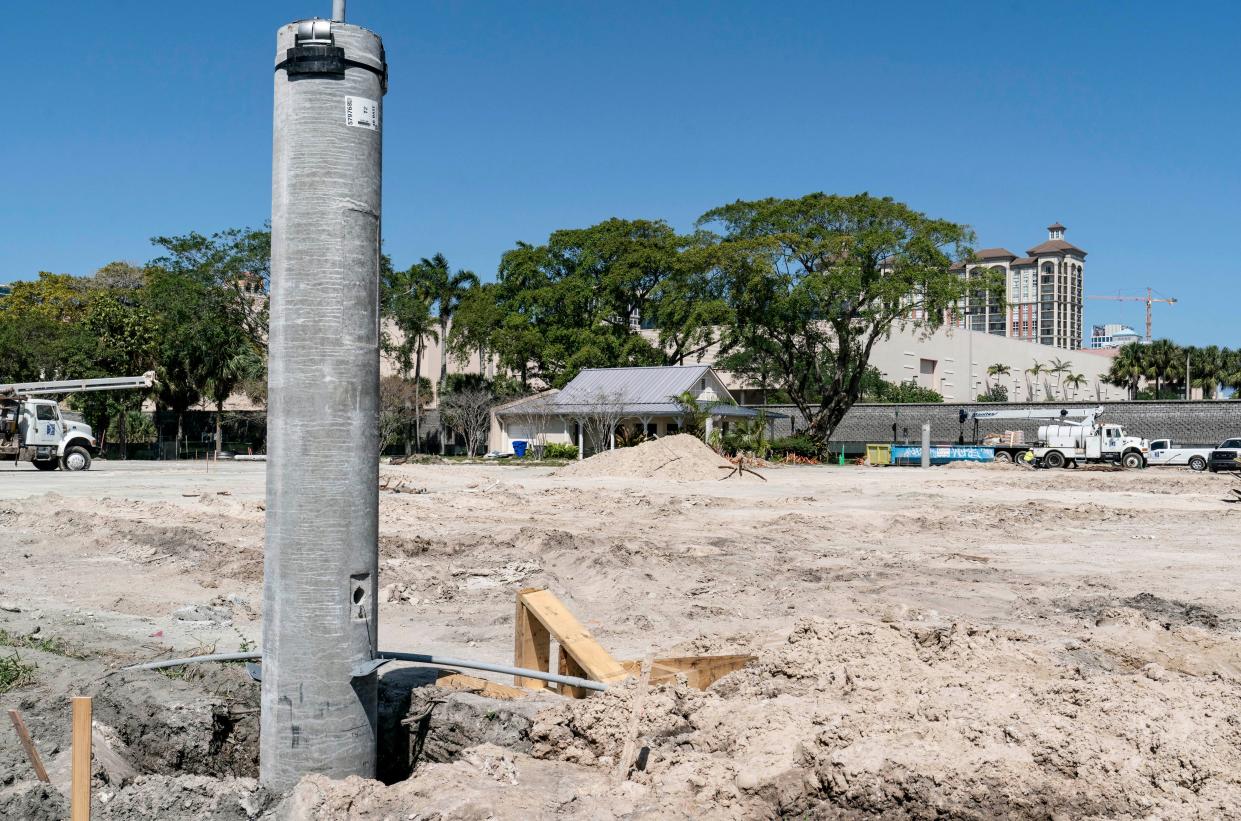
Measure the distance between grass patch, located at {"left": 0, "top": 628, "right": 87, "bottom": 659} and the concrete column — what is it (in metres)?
3.39

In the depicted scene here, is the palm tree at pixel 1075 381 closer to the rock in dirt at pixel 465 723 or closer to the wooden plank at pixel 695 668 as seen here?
the wooden plank at pixel 695 668

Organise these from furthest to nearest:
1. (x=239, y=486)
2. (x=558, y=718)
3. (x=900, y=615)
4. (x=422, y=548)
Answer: (x=239, y=486)
(x=422, y=548)
(x=900, y=615)
(x=558, y=718)

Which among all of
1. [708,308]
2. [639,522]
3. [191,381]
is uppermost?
[708,308]

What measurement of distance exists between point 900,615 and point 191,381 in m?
51.0

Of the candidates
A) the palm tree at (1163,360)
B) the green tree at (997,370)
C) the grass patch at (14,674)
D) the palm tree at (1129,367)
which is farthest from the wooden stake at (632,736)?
the palm tree at (1129,367)

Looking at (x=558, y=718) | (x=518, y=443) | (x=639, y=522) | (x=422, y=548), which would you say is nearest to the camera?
(x=558, y=718)

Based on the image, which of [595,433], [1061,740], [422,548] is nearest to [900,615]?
[1061,740]

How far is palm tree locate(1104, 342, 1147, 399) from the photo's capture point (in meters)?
91.6

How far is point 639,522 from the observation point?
65.6 feet

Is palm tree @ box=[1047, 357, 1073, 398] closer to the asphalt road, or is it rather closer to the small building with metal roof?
the small building with metal roof

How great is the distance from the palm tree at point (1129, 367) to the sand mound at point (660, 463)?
225 feet

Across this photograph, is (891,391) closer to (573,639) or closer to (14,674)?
(573,639)

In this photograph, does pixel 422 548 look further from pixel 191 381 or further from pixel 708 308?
pixel 191 381

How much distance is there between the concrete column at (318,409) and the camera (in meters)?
4.54
